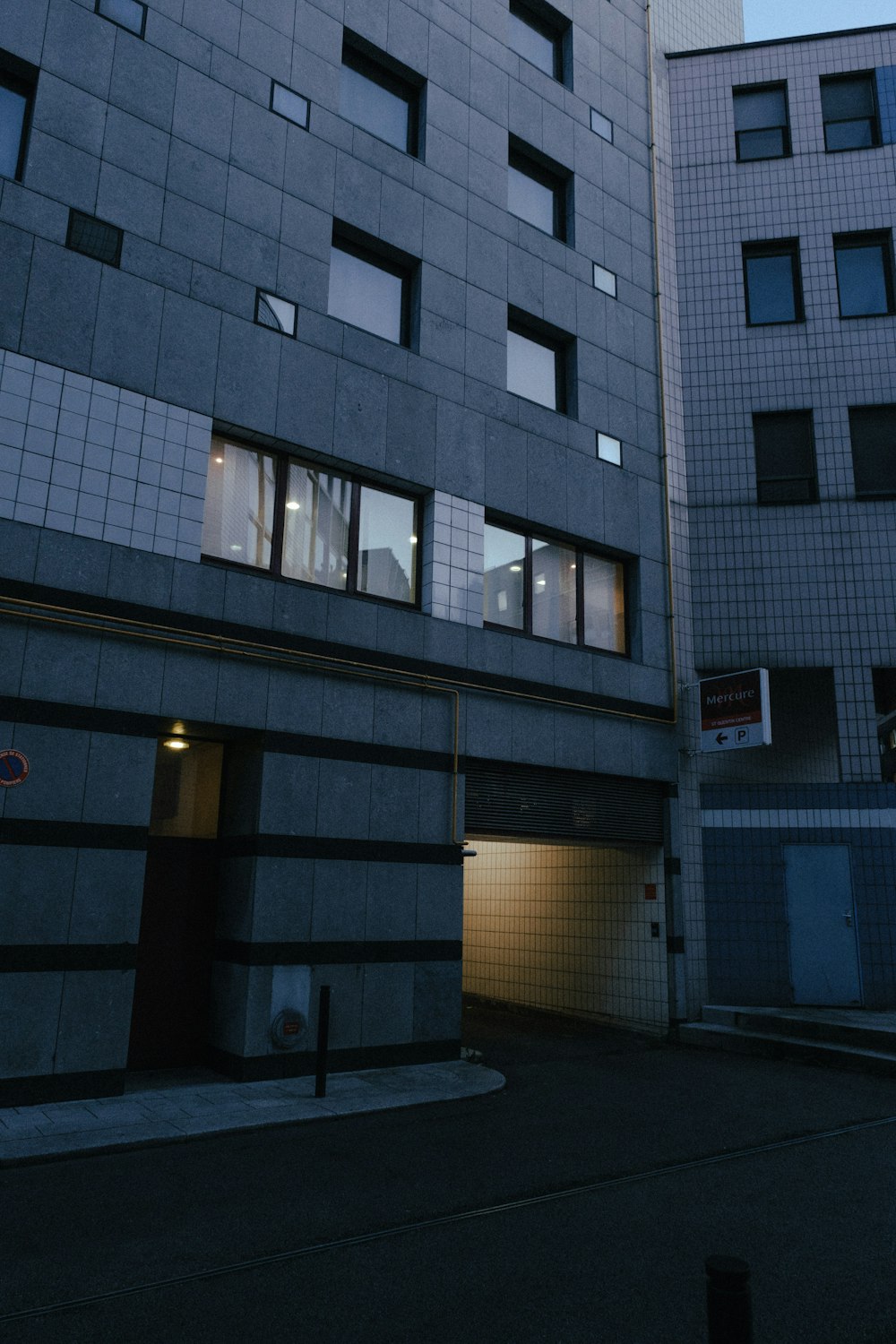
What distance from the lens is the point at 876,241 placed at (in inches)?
649

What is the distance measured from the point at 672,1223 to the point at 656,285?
1480 centimetres

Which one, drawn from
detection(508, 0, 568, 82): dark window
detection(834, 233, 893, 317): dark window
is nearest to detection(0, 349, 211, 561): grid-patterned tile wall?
detection(508, 0, 568, 82): dark window

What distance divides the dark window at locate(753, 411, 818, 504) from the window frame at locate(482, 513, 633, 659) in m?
3.12

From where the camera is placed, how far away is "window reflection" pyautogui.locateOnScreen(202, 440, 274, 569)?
10578 mm

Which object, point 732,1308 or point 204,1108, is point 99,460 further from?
point 732,1308

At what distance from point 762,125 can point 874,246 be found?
323 cm

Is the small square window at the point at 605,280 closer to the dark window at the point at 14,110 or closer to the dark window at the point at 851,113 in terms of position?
the dark window at the point at 851,113

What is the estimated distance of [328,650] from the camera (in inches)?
428

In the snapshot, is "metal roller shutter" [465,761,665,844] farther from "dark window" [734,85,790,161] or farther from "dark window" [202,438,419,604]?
"dark window" [734,85,790,161]

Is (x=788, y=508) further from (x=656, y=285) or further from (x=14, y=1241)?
(x=14, y=1241)

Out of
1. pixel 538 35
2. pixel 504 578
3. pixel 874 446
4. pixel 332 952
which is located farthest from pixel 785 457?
pixel 332 952

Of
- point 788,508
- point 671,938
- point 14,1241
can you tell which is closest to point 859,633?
point 788,508

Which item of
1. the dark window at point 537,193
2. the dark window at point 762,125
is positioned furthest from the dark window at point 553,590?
the dark window at point 762,125

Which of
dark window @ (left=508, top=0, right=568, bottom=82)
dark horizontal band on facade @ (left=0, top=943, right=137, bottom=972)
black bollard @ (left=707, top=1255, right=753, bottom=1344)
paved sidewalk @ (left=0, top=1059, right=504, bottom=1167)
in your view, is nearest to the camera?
black bollard @ (left=707, top=1255, right=753, bottom=1344)
